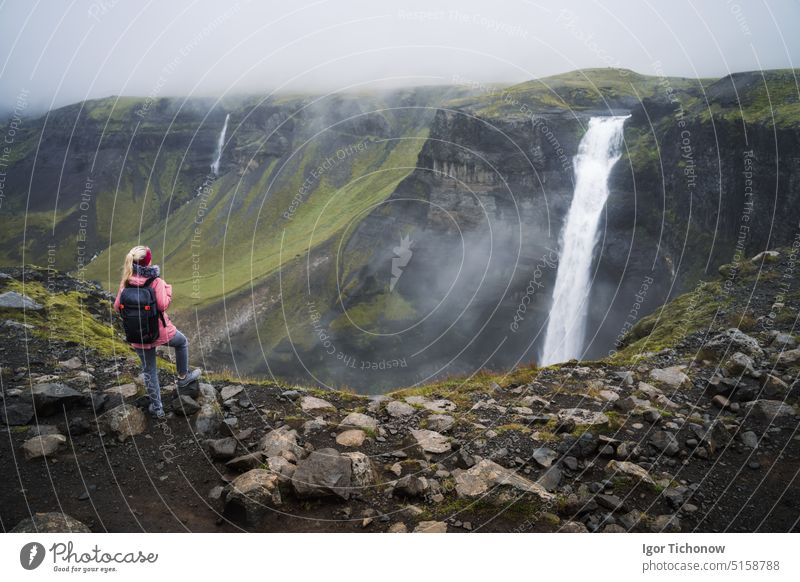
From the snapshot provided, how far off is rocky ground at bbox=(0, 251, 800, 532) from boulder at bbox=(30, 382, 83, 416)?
0.09ft

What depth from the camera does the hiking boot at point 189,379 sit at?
10.2 metres

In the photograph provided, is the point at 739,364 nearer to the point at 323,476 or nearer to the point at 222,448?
the point at 323,476

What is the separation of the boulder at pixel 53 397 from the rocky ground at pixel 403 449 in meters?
0.03

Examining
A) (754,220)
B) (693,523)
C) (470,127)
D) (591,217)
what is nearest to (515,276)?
(591,217)

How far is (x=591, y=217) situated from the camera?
59875 mm

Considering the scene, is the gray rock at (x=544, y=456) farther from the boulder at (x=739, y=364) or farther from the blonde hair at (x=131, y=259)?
the blonde hair at (x=131, y=259)

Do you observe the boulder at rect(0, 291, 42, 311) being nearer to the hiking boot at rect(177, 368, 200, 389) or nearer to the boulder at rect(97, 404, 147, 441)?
the hiking boot at rect(177, 368, 200, 389)

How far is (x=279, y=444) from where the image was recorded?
8.67 m

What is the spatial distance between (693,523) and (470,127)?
74787mm

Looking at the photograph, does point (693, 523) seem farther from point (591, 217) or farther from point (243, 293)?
point (243, 293)

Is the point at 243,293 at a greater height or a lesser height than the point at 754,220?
lesser

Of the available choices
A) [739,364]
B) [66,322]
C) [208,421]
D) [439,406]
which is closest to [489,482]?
[439,406]

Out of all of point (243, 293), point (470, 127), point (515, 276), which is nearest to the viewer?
point (515, 276)

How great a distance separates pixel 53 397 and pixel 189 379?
238 centimetres
